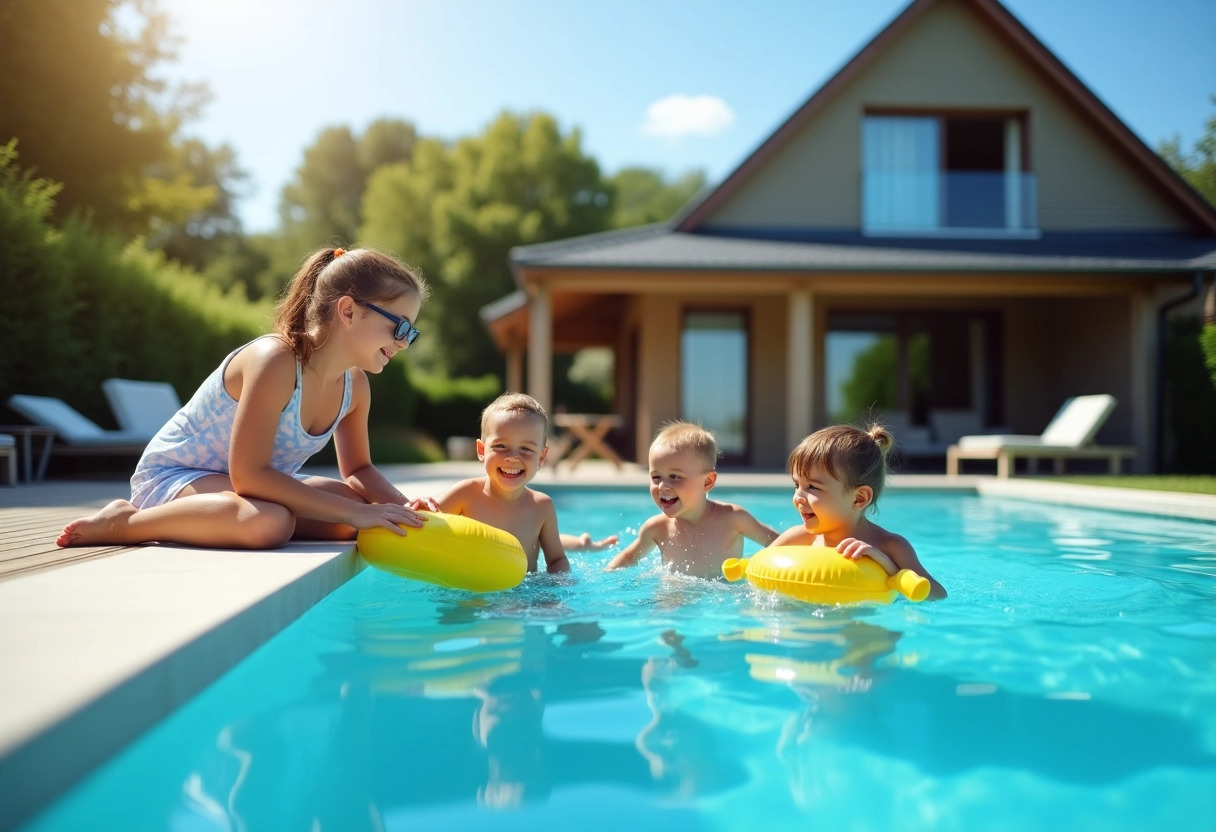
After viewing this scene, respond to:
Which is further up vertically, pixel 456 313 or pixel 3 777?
pixel 456 313

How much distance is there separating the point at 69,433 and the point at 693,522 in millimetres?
6682

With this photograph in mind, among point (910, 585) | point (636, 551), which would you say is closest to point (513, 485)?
point (636, 551)

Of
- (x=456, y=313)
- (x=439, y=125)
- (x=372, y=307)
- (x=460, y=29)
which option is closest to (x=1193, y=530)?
(x=372, y=307)

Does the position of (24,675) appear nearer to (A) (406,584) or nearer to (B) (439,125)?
(A) (406,584)

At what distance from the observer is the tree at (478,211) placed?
114ft

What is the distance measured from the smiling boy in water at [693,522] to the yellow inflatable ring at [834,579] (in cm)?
80

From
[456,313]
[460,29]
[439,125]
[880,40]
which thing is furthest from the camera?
[439,125]

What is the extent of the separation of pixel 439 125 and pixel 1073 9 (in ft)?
102

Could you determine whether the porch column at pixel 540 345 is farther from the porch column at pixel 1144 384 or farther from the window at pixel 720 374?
the porch column at pixel 1144 384

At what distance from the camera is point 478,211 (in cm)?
3644

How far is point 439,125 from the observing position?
1715 inches

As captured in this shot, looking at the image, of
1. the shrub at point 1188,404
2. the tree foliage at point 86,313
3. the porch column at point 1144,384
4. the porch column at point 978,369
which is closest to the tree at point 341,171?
the tree foliage at point 86,313

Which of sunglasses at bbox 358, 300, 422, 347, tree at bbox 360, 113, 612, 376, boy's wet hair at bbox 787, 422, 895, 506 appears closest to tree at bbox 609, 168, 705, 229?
tree at bbox 360, 113, 612, 376

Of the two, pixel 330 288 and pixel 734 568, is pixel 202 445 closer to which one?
pixel 330 288
